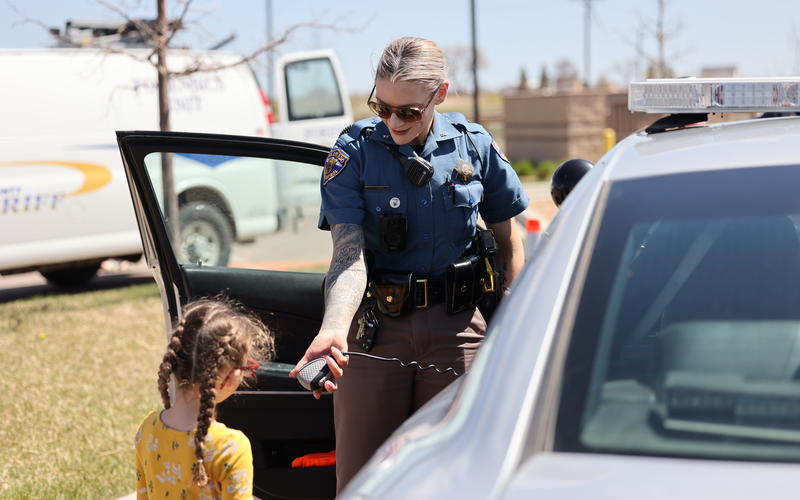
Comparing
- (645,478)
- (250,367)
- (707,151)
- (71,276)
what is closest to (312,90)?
(71,276)

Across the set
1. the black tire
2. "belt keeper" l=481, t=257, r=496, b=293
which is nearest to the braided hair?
"belt keeper" l=481, t=257, r=496, b=293

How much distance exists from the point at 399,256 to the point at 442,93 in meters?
0.46

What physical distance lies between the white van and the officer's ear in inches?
220

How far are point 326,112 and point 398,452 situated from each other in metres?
10.0

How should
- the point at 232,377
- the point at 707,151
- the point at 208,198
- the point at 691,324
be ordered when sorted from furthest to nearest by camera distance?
the point at 208,198 < the point at 232,377 < the point at 707,151 < the point at 691,324

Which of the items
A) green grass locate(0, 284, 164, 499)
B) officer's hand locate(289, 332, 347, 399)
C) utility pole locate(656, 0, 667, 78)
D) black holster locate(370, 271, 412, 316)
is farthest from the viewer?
utility pole locate(656, 0, 667, 78)

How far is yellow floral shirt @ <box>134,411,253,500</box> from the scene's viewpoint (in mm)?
2316

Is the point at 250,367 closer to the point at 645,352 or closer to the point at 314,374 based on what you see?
the point at 314,374

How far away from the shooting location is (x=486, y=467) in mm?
1490

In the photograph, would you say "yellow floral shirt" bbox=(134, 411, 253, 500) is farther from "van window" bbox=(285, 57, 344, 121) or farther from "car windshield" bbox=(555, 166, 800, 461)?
"van window" bbox=(285, 57, 344, 121)

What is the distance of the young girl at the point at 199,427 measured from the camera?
232 centimetres

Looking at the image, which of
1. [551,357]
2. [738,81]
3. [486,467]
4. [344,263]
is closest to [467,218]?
[344,263]

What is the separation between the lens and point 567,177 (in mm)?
2811

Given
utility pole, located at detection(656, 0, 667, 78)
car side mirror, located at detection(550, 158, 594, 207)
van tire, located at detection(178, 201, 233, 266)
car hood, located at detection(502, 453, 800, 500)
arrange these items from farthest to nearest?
utility pole, located at detection(656, 0, 667, 78), van tire, located at detection(178, 201, 233, 266), car side mirror, located at detection(550, 158, 594, 207), car hood, located at detection(502, 453, 800, 500)
